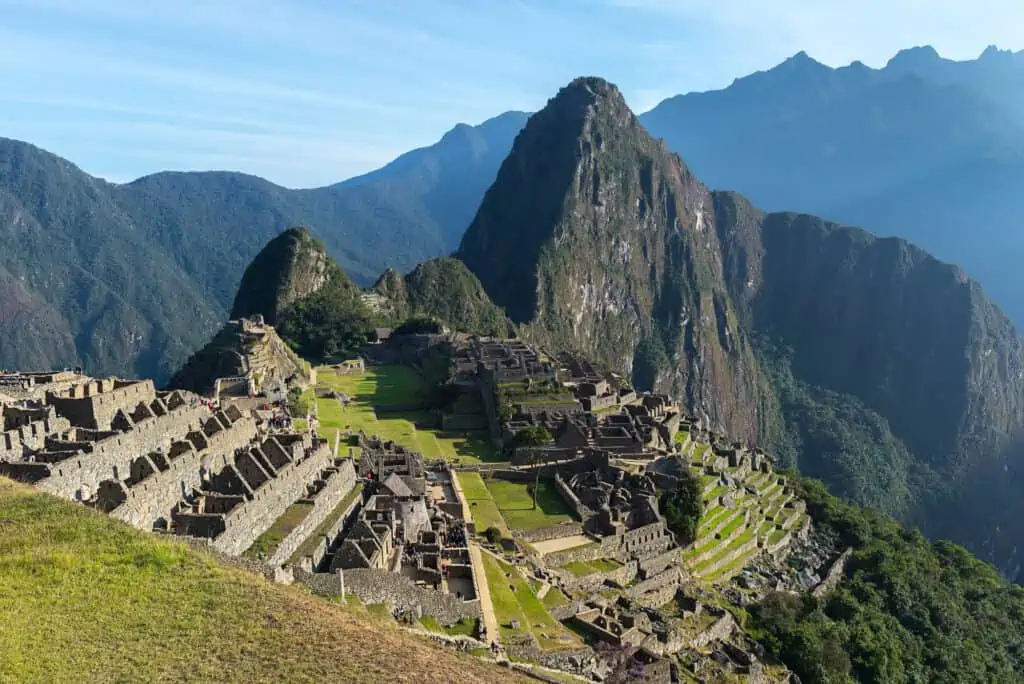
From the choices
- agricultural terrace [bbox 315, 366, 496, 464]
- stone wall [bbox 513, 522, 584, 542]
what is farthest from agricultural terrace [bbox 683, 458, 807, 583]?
agricultural terrace [bbox 315, 366, 496, 464]

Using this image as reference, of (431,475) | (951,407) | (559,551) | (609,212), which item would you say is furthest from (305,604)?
(951,407)

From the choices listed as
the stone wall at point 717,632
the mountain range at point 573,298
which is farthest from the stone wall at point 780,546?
the mountain range at point 573,298

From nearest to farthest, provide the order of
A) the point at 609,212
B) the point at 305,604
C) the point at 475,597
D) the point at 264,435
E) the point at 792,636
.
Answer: the point at 305,604
the point at 475,597
the point at 264,435
the point at 792,636
the point at 609,212

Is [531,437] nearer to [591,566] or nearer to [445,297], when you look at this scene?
[591,566]

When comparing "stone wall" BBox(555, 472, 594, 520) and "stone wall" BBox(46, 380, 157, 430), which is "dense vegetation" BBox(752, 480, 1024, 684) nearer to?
"stone wall" BBox(555, 472, 594, 520)

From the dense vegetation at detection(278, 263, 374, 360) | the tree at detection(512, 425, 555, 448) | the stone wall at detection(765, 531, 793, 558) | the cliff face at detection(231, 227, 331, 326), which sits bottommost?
the stone wall at detection(765, 531, 793, 558)

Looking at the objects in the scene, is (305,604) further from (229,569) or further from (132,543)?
(132,543)
